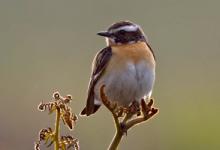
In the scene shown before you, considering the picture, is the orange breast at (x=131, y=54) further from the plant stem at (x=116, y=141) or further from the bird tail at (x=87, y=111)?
the plant stem at (x=116, y=141)

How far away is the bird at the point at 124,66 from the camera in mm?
4957

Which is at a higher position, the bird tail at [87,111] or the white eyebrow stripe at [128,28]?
the white eyebrow stripe at [128,28]

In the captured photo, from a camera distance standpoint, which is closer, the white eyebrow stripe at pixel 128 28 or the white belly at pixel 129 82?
the white belly at pixel 129 82

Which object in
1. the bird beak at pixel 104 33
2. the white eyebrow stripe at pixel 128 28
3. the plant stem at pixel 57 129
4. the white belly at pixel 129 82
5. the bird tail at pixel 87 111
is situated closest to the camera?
the plant stem at pixel 57 129

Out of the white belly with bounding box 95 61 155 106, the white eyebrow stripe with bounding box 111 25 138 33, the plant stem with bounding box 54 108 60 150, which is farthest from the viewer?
the white eyebrow stripe with bounding box 111 25 138 33

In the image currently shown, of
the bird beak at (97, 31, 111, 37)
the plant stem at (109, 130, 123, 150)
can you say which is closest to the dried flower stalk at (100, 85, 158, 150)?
the plant stem at (109, 130, 123, 150)

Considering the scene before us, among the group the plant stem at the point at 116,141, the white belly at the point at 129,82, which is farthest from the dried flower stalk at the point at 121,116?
the white belly at the point at 129,82

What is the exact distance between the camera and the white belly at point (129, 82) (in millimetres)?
4918

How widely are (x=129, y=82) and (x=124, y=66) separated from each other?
270 millimetres

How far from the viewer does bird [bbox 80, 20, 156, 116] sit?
4.96 meters

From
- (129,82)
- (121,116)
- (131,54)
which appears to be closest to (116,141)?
(121,116)

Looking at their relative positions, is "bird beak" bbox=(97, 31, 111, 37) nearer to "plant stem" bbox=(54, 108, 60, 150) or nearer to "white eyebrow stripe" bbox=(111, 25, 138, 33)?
"white eyebrow stripe" bbox=(111, 25, 138, 33)

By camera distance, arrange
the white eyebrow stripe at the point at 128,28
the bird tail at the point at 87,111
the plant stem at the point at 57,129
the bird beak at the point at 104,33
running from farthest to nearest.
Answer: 1. the white eyebrow stripe at the point at 128,28
2. the bird beak at the point at 104,33
3. the bird tail at the point at 87,111
4. the plant stem at the point at 57,129

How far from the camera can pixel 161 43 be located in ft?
60.9
